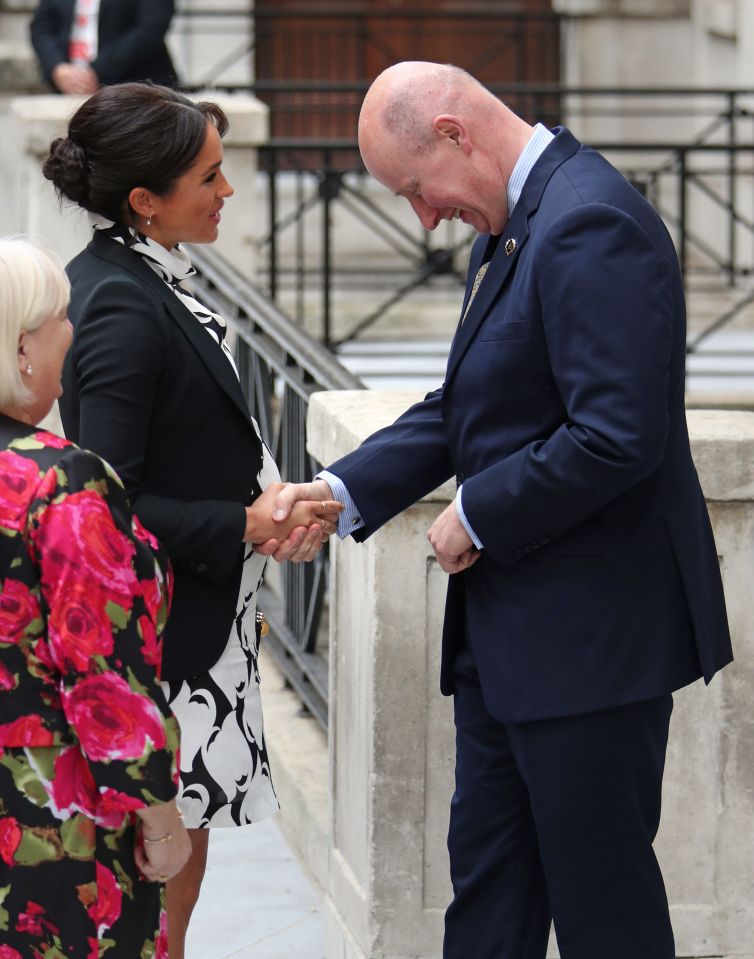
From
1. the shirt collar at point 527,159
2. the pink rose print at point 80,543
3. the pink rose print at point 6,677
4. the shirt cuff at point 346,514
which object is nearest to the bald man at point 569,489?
the shirt collar at point 527,159

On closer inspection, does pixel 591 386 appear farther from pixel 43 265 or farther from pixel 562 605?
pixel 43 265

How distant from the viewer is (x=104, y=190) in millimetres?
3219

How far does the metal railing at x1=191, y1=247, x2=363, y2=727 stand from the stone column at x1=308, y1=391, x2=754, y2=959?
0.98 meters

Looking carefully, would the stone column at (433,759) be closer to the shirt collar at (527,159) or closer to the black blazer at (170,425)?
the black blazer at (170,425)

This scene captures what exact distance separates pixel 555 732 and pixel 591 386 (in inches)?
23.5

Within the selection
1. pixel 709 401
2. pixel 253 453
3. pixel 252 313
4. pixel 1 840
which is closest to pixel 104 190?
pixel 253 453

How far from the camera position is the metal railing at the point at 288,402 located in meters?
4.82

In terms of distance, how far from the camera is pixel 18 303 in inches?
Result: 99.0

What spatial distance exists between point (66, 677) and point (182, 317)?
0.93 m

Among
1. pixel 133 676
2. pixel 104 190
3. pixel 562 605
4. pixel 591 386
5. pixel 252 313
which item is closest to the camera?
pixel 133 676

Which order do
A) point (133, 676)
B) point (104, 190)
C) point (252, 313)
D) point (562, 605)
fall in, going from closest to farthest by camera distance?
point (133, 676)
point (562, 605)
point (104, 190)
point (252, 313)

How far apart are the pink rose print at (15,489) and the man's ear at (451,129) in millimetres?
914

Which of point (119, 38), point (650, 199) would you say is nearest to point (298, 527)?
point (119, 38)

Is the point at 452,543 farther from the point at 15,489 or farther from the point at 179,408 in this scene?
the point at 15,489
